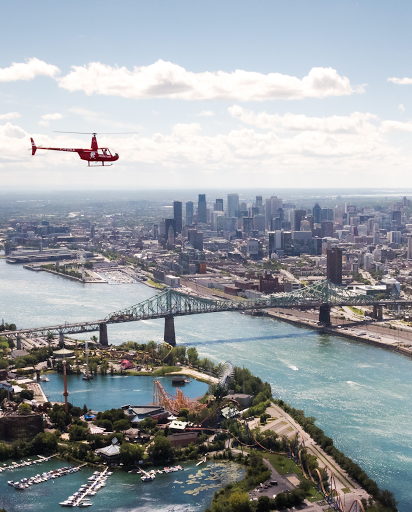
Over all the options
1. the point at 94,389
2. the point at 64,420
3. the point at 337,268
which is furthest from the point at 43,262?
the point at 64,420

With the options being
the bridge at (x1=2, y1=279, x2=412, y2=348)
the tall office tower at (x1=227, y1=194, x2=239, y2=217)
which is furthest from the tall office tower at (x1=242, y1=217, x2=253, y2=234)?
the bridge at (x1=2, y1=279, x2=412, y2=348)

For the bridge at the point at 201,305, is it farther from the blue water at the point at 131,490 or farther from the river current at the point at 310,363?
the blue water at the point at 131,490

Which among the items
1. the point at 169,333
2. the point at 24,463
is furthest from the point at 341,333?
the point at 24,463

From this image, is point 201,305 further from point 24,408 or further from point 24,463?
point 24,463

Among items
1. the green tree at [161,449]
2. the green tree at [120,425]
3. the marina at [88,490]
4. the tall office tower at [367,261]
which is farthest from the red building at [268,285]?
the marina at [88,490]

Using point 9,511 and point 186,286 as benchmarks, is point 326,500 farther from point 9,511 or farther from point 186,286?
point 186,286

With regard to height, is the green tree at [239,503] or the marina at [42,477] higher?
the green tree at [239,503]

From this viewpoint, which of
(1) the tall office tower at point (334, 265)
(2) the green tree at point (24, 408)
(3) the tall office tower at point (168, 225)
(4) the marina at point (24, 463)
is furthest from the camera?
(3) the tall office tower at point (168, 225)

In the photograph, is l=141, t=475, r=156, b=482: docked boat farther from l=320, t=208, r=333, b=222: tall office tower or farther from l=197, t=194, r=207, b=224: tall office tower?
l=197, t=194, r=207, b=224: tall office tower
